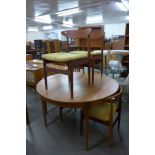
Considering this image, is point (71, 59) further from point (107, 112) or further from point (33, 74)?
point (33, 74)

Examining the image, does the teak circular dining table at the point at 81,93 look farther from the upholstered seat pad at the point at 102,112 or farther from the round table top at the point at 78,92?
the upholstered seat pad at the point at 102,112

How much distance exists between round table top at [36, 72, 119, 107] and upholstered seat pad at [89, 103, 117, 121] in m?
0.17

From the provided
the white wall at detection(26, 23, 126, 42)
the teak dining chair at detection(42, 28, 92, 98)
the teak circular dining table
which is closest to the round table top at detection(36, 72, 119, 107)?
the teak circular dining table

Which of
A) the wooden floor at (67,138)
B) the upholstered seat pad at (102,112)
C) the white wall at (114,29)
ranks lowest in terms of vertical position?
the wooden floor at (67,138)

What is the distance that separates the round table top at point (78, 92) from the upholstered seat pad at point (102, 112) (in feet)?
0.57

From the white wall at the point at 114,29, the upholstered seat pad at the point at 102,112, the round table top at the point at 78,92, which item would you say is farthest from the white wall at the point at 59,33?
the upholstered seat pad at the point at 102,112

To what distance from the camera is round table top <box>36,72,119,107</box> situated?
1.73 meters

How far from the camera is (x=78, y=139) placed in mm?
2047

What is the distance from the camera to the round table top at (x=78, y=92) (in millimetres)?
1727

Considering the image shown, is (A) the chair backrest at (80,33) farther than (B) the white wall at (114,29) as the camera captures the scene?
No

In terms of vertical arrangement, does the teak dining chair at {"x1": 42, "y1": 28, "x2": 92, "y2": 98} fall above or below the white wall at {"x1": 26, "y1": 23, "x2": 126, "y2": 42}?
below

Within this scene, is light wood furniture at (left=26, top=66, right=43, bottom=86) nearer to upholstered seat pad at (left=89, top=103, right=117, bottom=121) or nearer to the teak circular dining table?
the teak circular dining table
